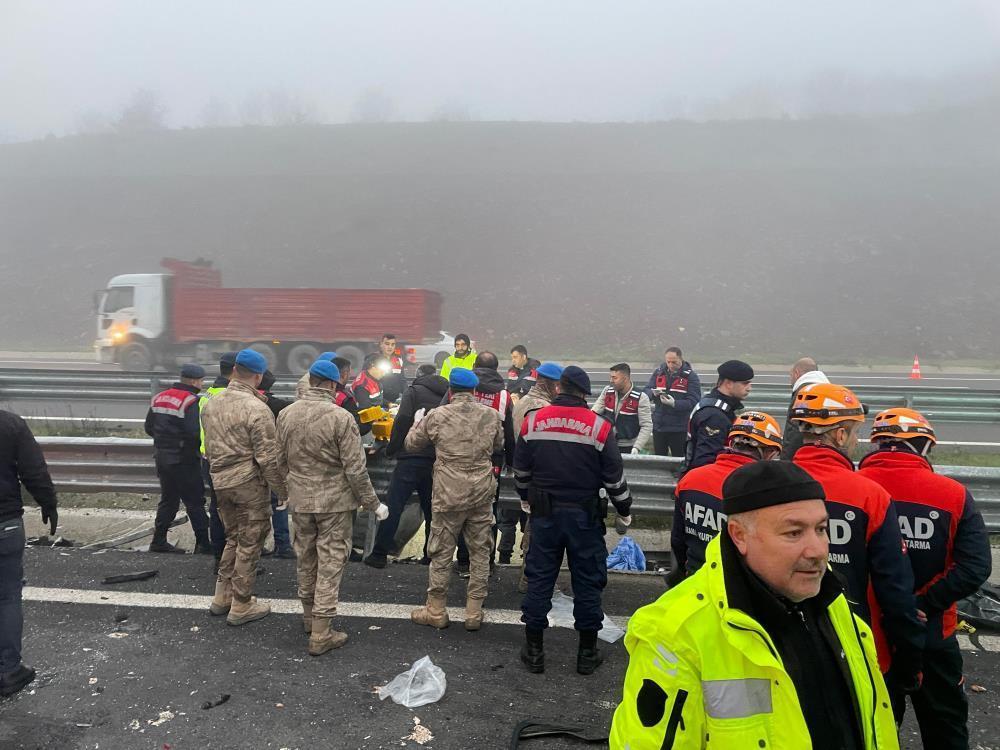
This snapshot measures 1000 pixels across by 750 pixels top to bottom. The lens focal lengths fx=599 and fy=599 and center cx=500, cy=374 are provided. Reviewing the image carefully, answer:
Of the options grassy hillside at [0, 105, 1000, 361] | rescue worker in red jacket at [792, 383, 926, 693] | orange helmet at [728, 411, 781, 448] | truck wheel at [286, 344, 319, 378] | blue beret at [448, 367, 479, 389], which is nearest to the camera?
rescue worker in red jacket at [792, 383, 926, 693]

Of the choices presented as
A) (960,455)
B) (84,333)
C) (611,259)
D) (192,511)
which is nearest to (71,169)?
(84,333)

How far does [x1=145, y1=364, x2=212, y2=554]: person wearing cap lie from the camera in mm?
5371

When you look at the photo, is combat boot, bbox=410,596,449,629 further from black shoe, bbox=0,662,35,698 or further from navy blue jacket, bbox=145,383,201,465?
navy blue jacket, bbox=145,383,201,465

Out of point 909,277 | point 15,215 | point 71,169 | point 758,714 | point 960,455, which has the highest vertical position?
point 71,169

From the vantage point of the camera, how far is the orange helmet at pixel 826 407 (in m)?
2.70

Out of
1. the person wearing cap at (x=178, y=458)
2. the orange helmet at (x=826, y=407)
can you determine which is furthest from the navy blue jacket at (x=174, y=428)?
the orange helmet at (x=826, y=407)

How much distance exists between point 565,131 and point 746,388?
64362 millimetres

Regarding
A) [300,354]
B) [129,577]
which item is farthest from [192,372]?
[300,354]

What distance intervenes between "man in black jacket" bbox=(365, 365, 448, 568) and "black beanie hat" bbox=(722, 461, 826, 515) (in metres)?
3.70

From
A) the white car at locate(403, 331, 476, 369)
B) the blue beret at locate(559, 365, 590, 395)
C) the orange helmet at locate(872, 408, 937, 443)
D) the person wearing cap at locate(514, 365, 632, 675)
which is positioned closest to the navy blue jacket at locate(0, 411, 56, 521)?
the person wearing cap at locate(514, 365, 632, 675)

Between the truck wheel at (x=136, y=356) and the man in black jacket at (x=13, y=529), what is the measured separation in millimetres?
16487

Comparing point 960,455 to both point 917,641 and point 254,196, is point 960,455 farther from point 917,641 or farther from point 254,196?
point 254,196

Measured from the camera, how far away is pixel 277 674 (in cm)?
359

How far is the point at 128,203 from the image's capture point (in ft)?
163
